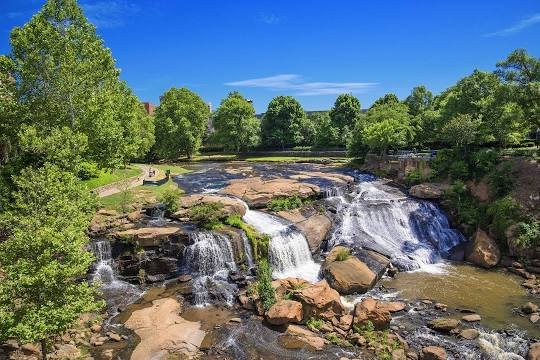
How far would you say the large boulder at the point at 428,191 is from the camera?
36875 mm

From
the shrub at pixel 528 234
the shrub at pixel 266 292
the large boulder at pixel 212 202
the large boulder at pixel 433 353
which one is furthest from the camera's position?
the large boulder at pixel 212 202

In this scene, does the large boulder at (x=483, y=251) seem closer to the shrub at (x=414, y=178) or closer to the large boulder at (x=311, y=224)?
the large boulder at (x=311, y=224)

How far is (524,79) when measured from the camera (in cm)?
3494

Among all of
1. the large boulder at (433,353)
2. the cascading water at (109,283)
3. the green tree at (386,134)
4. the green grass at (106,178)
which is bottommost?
the large boulder at (433,353)

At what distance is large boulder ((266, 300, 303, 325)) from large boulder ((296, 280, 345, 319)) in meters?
0.42

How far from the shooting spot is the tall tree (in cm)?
2892

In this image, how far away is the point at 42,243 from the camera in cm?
1380

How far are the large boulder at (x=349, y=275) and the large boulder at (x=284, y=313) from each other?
456cm

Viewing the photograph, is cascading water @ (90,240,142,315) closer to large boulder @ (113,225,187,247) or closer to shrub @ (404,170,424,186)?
large boulder @ (113,225,187,247)

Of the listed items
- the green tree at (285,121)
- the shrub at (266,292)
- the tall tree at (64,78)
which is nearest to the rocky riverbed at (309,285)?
the shrub at (266,292)

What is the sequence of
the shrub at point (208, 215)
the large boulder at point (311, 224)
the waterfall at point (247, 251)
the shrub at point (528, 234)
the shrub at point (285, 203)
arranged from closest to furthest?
1. the waterfall at point (247, 251)
2. the shrub at point (208, 215)
3. the shrub at point (528, 234)
4. the large boulder at point (311, 224)
5. the shrub at point (285, 203)

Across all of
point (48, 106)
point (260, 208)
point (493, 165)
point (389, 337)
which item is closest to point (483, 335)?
point (389, 337)

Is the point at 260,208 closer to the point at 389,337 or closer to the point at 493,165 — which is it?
the point at 389,337

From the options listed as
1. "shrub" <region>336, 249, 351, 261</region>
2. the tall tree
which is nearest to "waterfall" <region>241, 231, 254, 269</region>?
"shrub" <region>336, 249, 351, 261</region>
